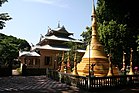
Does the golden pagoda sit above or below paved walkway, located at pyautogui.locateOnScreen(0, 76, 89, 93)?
above

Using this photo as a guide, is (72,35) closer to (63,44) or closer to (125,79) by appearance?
(63,44)

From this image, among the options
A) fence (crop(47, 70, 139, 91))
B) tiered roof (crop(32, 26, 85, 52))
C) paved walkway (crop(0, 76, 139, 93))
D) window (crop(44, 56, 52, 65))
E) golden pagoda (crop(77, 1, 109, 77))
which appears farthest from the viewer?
tiered roof (crop(32, 26, 85, 52))

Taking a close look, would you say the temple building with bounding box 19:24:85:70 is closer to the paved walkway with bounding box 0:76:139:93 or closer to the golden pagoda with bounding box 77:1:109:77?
the golden pagoda with bounding box 77:1:109:77

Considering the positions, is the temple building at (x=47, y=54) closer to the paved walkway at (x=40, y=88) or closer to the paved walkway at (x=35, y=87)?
the paved walkway at (x=35, y=87)

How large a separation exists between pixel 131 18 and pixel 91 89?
638cm

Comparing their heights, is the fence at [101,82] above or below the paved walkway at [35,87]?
above

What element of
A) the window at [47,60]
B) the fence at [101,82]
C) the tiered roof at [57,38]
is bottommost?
the fence at [101,82]

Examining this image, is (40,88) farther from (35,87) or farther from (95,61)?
(95,61)

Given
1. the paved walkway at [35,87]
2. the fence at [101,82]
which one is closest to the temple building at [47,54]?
the paved walkway at [35,87]

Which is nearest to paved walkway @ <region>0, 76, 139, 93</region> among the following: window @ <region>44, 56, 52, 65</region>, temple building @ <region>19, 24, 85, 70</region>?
temple building @ <region>19, 24, 85, 70</region>

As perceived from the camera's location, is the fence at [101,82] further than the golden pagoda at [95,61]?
No

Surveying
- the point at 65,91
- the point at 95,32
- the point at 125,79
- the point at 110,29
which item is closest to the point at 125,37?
the point at 110,29

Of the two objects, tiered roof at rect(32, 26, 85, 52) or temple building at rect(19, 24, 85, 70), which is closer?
temple building at rect(19, 24, 85, 70)

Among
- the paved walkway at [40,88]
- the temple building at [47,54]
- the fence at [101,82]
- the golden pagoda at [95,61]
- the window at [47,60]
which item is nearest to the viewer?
the paved walkway at [40,88]
